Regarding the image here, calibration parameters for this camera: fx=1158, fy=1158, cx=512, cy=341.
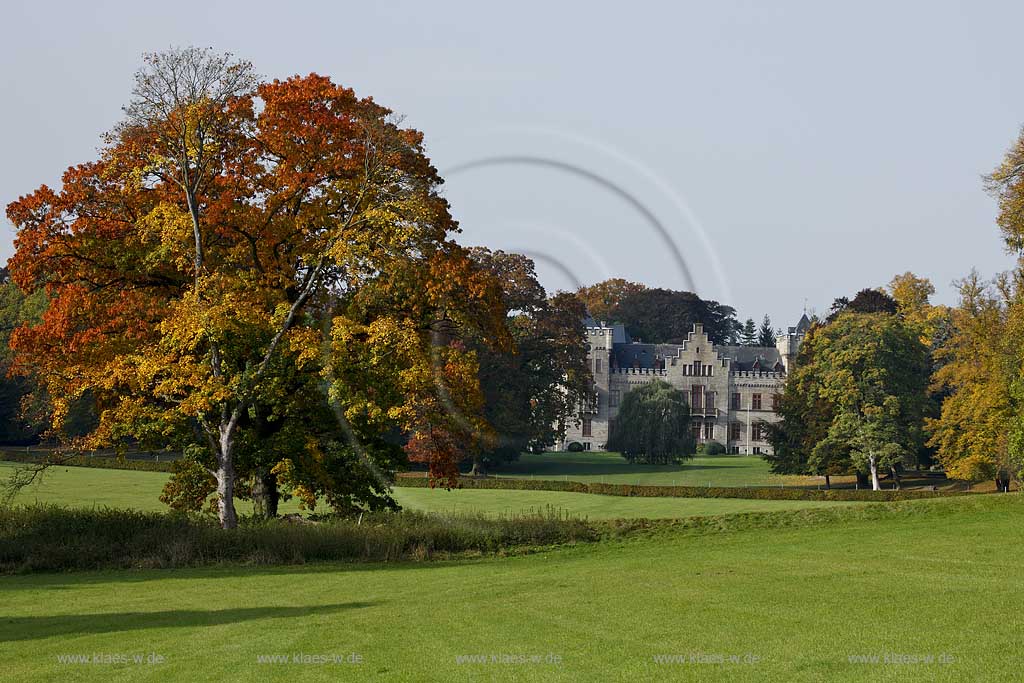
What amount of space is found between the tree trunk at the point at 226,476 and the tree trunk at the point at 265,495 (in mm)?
1871

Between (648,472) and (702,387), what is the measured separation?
36652 millimetres

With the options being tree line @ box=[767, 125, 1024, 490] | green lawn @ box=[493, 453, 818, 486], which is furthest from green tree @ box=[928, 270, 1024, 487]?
green lawn @ box=[493, 453, 818, 486]

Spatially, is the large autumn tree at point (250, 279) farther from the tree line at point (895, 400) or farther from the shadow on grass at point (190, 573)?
the tree line at point (895, 400)

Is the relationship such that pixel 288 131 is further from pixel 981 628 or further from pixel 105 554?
pixel 981 628

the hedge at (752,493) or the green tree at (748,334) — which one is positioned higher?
the green tree at (748,334)

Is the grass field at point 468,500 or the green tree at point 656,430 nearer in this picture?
the grass field at point 468,500

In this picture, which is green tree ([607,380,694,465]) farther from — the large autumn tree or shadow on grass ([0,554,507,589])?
shadow on grass ([0,554,507,589])

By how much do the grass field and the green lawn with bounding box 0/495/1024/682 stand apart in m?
19.3

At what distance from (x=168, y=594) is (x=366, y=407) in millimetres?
9572

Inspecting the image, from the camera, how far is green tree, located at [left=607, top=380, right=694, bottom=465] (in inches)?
3563

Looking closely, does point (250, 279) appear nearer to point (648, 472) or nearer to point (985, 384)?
point (985, 384)

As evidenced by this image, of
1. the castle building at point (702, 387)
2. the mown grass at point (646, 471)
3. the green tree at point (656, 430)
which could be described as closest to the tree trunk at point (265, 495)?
the mown grass at point (646, 471)

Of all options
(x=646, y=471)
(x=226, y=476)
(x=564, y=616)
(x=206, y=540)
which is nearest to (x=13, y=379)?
(x=646, y=471)

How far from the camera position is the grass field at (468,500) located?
44750 millimetres
